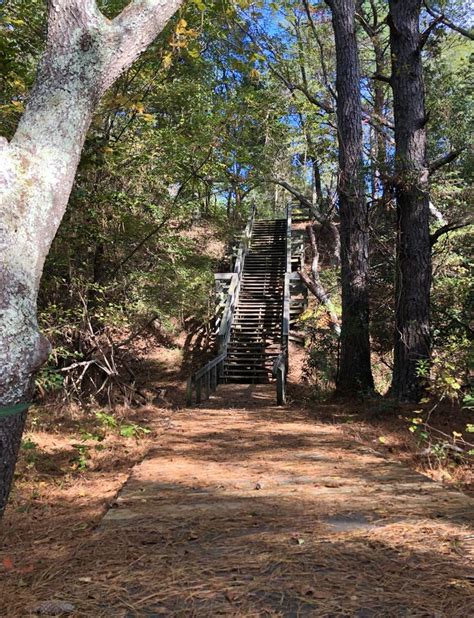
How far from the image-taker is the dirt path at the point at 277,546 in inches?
66.9

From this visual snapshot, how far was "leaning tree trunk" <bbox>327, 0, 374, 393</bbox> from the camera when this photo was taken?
8234 mm

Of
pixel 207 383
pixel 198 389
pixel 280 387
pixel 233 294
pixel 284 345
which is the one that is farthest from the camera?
pixel 233 294

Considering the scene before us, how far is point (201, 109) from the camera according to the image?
460 inches

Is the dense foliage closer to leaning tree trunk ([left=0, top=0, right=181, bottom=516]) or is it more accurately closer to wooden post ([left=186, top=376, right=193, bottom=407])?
wooden post ([left=186, top=376, right=193, bottom=407])

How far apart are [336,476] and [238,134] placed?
41.9 ft

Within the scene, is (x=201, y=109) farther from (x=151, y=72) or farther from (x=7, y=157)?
(x=7, y=157)

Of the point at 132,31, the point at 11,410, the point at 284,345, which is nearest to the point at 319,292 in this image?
the point at 284,345

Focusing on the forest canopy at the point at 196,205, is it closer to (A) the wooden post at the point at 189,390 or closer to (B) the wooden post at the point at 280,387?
(B) the wooden post at the point at 280,387

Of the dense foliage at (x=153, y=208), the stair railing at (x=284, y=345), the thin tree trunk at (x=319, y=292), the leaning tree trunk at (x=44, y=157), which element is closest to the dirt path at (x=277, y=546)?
the leaning tree trunk at (x=44, y=157)

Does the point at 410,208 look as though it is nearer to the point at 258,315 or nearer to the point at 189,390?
the point at 189,390

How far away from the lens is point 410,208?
7.17 meters

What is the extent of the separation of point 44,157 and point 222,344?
11.2 metres

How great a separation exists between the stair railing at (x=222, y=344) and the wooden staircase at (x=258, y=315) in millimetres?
271

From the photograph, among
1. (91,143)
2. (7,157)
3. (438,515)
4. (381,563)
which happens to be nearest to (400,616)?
(381,563)
